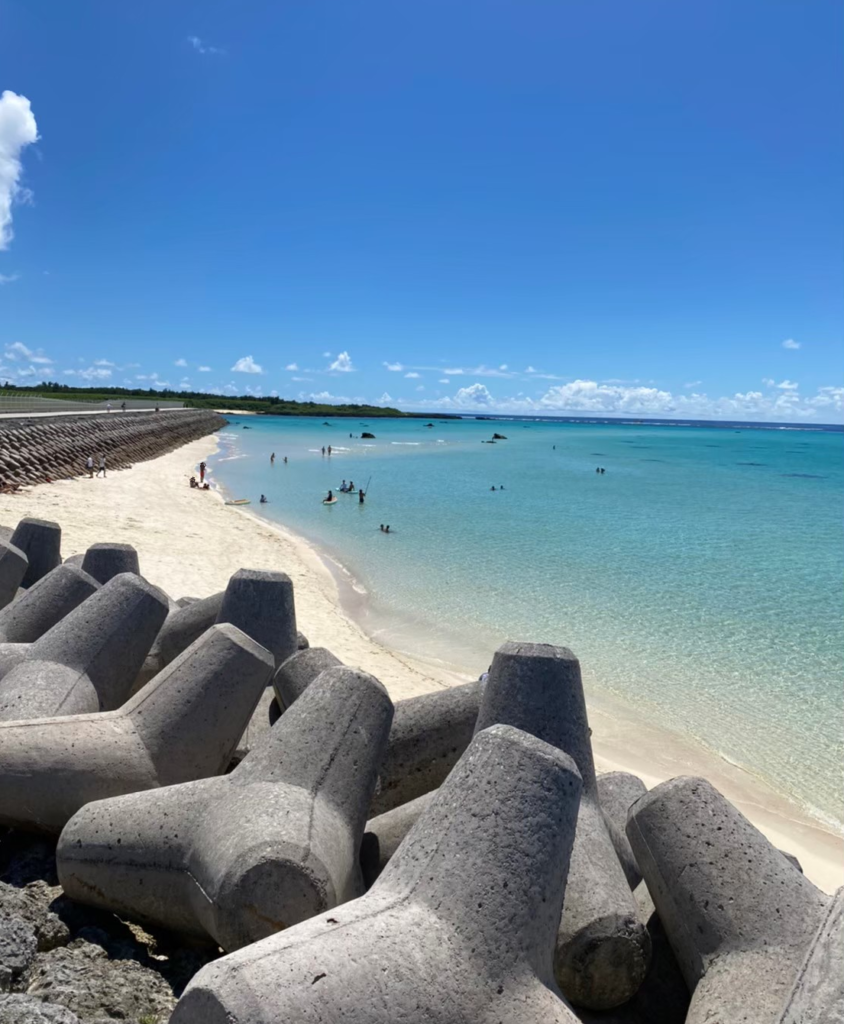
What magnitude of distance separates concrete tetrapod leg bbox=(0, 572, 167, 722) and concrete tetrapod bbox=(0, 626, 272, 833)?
50cm

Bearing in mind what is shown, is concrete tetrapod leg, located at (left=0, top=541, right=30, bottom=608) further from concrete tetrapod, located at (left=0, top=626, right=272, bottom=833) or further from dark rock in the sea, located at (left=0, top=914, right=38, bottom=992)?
dark rock in the sea, located at (left=0, top=914, right=38, bottom=992)

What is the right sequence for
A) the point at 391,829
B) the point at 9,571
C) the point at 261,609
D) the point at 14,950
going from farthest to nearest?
1. the point at 9,571
2. the point at 261,609
3. the point at 391,829
4. the point at 14,950

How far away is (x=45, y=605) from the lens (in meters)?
5.73

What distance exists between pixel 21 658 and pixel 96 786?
5.38 feet

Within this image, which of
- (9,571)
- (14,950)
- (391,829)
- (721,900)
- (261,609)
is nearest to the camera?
(14,950)

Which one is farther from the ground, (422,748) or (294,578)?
(422,748)

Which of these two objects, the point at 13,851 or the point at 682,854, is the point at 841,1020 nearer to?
the point at 682,854

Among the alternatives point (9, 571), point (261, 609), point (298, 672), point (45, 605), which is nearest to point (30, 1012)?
point (298, 672)

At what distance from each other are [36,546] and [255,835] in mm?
5508

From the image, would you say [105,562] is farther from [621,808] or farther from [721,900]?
[721,900]

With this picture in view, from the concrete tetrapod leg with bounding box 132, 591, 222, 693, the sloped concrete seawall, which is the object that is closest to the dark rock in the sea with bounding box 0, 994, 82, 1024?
the concrete tetrapod leg with bounding box 132, 591, 222, 693

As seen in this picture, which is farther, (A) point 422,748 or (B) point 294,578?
(B) point 294,578

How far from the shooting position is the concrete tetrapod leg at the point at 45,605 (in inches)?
223

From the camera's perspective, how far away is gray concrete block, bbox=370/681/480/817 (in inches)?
161
